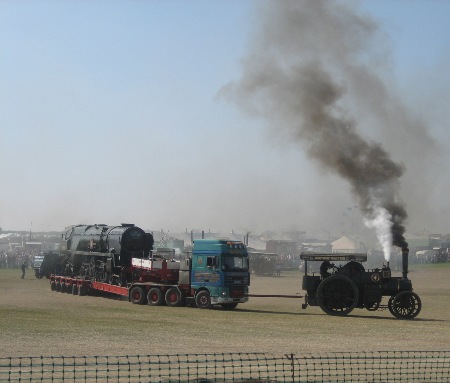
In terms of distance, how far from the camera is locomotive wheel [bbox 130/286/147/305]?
3716cm

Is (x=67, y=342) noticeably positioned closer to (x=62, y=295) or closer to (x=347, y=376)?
(x=347, y=376)

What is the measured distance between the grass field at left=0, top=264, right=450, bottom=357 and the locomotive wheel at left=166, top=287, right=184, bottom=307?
0.84 meters

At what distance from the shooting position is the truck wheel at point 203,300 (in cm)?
3484

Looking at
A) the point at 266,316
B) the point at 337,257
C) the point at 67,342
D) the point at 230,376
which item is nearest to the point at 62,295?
the point at 266,316

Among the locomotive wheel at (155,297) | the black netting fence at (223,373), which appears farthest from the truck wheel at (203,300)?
the black netting fence at (223,373)

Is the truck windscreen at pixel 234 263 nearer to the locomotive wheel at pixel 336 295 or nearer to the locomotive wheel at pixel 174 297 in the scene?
the locomotive wheel at pixel 174 297

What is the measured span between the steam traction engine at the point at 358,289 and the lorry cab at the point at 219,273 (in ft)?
12.7

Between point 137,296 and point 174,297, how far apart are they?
8.18 ft

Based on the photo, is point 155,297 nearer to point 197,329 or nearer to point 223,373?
point 197,329

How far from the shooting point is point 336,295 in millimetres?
31844

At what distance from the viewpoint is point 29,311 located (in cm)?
3155

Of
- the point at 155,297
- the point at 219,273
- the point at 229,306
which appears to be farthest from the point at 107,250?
the point at 219,273

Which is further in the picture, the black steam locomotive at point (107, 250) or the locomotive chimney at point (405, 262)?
the black steam locomotive at point (107, 250)

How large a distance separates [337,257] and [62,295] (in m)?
17.9
